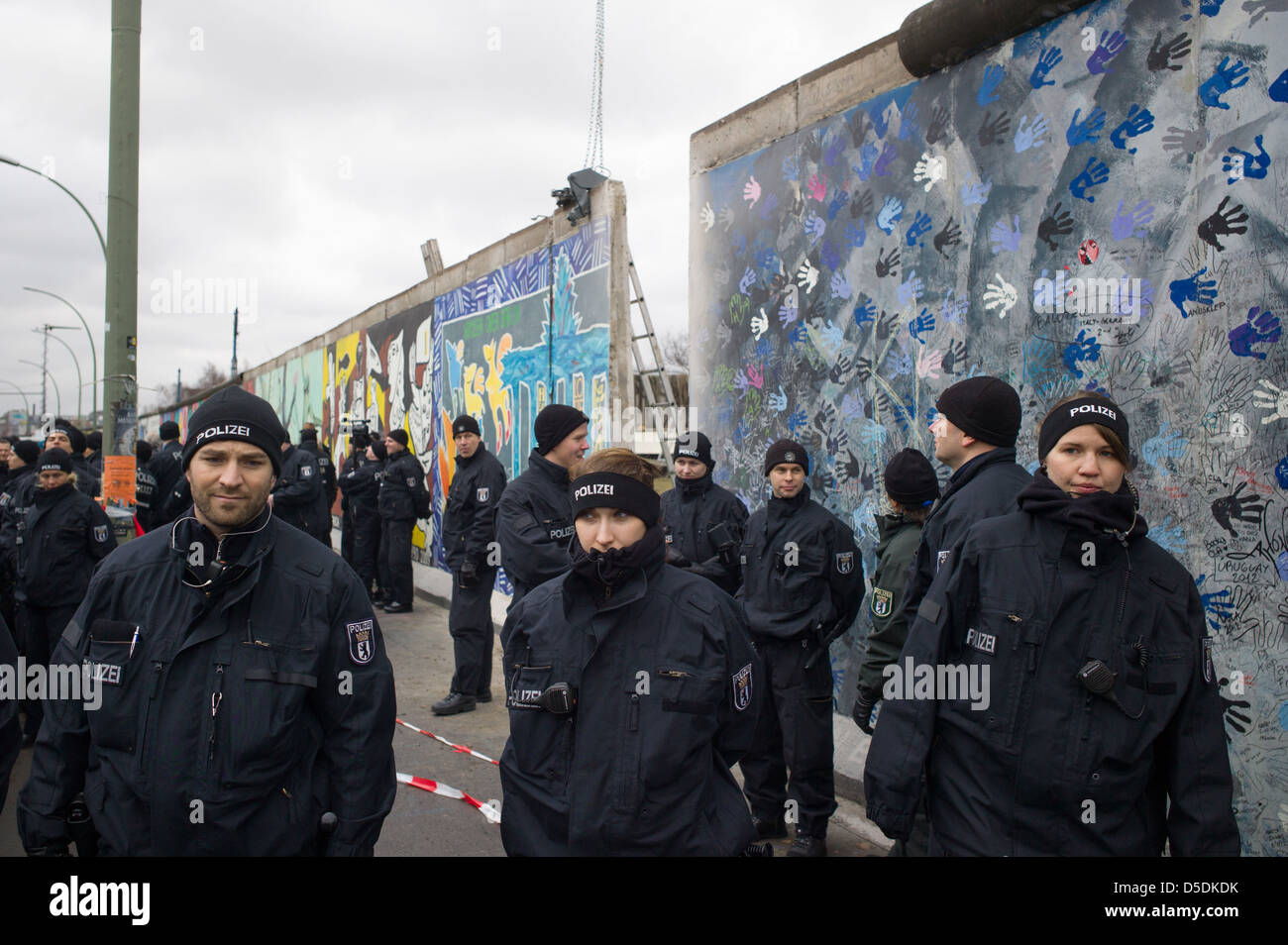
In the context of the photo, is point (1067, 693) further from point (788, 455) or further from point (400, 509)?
point (400, 509)

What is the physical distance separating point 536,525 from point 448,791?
1.58 m

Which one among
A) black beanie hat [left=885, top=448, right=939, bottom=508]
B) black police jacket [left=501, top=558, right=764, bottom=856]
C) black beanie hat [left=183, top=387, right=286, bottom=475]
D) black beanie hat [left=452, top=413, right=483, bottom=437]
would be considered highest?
black beanie hat [left=452, top=413, right=483, bottom=437]

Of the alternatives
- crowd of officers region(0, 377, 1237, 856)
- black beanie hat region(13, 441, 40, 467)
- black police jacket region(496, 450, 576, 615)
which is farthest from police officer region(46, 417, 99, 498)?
crowd of officers region(0, 377, 1237, 856)

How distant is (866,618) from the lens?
5.70m

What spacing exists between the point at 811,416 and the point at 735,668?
3.95 m

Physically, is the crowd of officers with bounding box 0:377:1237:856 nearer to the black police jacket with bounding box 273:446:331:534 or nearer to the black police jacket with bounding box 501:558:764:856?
the black police jacket with bounding box 501:558:764:856

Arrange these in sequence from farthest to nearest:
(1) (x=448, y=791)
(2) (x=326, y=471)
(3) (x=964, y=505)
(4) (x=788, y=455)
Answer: (2) (x=326, y=471) < (1) (x=448, y=791) < (4) (x=788, y=455) < (3) (x=964, y=505)

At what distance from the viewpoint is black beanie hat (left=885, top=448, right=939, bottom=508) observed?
3.83 meters

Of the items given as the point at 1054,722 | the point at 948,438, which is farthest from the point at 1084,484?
the point at 948,438

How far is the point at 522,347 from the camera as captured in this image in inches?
416

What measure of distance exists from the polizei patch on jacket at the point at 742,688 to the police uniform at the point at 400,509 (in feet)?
25.4

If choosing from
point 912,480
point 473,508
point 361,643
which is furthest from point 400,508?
point 361,643

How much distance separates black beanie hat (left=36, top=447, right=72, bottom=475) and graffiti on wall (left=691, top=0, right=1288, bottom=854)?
4843mm

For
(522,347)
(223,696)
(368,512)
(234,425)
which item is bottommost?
(223,696)
